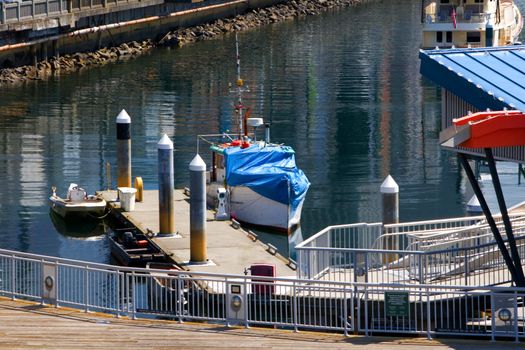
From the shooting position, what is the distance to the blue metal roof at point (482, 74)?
31812mm

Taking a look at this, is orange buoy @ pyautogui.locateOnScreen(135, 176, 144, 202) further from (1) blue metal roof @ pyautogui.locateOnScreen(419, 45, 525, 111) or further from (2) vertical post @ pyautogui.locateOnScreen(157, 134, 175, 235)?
(1) blue metal roof @ pyautogui.locateOnScreen(419, 45, 525, 111)

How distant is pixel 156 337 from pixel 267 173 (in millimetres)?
21389

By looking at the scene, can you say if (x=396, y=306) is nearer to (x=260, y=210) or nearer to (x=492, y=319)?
(x=492, y=319)

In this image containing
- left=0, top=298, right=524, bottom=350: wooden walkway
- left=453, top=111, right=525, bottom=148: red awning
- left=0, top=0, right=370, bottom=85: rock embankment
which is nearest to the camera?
left=453, top=111, right=525, bottom=148: red awning

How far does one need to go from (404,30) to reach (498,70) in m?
82.1

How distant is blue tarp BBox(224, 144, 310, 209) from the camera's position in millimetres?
49688

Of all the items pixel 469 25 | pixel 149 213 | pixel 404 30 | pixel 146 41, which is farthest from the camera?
pixel 404 30

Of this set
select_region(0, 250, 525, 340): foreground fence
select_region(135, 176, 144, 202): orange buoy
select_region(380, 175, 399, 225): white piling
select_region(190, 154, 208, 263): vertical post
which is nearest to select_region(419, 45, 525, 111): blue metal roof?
select_region(0, 250, 525, 340): foreground fence

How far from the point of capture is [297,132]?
70.9 meters

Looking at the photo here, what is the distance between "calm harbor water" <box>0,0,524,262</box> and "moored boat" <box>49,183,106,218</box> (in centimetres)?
62

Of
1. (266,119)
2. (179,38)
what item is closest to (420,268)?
(266,119)

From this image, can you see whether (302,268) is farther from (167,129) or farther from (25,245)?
(167,129)

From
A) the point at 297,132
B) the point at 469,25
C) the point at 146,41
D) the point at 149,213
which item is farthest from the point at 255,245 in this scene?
the point at 146,41

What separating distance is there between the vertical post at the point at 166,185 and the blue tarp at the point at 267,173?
4.99 m
